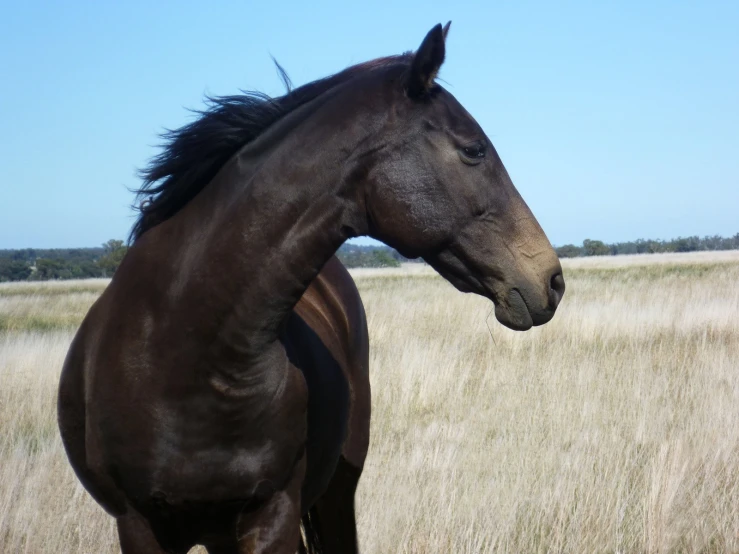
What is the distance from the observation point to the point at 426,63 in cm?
227

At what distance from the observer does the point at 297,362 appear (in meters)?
2.58

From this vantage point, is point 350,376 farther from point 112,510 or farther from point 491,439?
point 491,439

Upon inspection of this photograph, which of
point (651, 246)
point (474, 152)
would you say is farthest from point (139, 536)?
point (651, 246)

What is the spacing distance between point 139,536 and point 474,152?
1590 millimetres

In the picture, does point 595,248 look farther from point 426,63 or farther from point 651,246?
point 426,63

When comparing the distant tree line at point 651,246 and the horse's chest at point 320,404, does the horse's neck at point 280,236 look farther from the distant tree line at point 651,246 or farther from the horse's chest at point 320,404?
the distant tree line at point 651,246

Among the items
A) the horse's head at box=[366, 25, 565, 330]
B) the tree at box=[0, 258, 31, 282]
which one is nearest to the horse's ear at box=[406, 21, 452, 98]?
the horse's head at box=[366, 25, 565, 330]

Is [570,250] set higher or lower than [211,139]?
lower

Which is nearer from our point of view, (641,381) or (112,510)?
(112,510)

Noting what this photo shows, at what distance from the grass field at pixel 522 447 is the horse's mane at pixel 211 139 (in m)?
2.31

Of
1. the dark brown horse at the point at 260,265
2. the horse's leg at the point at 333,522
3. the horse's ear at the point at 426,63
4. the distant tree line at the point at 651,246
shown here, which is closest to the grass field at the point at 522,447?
the horse's leg at the point at 333,522

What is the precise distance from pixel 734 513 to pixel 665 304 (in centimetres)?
1086

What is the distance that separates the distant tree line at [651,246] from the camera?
274ft

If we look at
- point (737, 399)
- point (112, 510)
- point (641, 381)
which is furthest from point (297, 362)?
point (641, 381)
